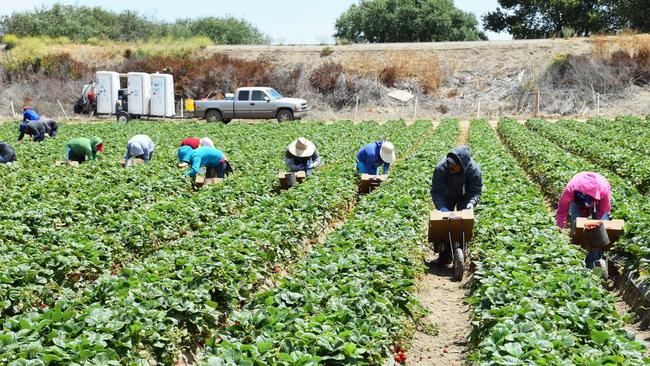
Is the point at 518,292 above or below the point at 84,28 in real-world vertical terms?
below

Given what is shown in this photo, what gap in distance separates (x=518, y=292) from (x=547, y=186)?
958 centimetres

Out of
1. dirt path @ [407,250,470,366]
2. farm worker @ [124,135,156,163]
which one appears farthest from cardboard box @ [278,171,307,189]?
dirt path @ [407,250,470,366]

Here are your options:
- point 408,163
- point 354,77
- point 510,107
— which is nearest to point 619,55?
point 510,107

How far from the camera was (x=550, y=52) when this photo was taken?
50.8 meters

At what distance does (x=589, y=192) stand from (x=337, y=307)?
14.9ft

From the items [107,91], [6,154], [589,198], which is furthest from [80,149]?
[107,91]

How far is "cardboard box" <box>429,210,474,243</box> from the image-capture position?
31.1 feet

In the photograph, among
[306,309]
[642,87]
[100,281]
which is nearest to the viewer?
[306,309]

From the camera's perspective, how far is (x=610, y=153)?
1848cm

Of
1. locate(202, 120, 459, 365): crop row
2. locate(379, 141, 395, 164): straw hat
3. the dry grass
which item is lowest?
locate(202, 120, 459, 365): crop row

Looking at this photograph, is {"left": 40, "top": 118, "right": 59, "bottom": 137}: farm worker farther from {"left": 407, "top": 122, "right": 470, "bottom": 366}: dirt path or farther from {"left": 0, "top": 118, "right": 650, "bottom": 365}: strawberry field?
{"left": 407, "top": 122, "right": 470, "bottom": 366}: dirt path

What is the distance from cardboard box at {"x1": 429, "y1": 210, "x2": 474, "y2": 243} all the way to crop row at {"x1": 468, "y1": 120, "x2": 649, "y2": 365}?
0.24m

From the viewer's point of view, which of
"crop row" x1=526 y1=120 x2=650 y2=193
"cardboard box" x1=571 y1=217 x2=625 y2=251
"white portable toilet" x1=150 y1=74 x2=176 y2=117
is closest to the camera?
"cardboard box" x1=571 y1=217 x2=625 y2=251

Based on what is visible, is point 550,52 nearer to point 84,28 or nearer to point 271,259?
point 271,259
